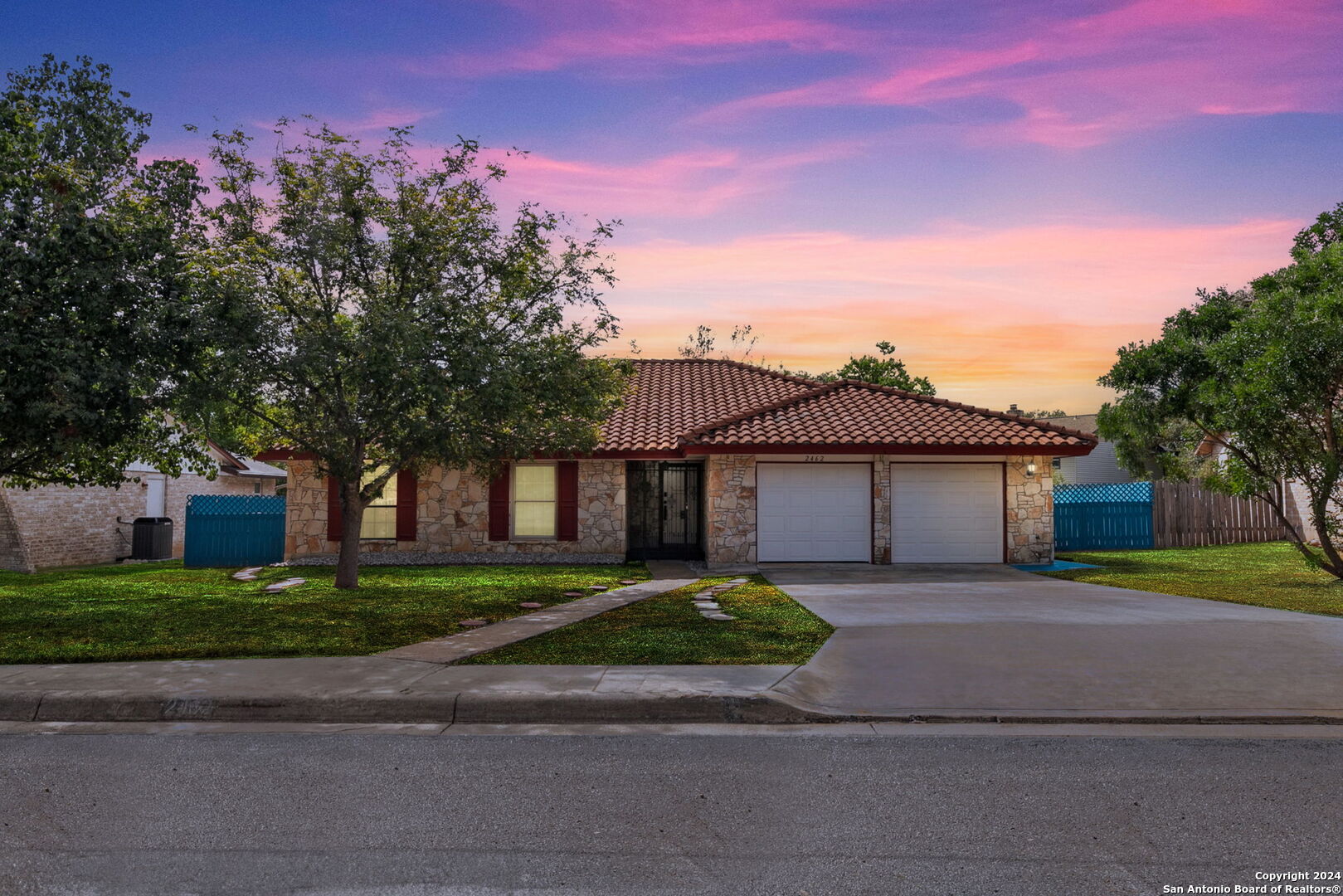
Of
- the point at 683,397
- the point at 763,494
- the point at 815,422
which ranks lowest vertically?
the point at 763,494

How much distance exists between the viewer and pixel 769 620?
1105 cm

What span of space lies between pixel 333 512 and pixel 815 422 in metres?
11.4

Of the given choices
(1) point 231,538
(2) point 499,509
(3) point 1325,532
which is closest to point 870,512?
(3) point 1325,532

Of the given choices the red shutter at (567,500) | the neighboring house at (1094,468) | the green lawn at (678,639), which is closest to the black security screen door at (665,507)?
the red shutter at (567,500)

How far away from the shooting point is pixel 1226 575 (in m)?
17.4

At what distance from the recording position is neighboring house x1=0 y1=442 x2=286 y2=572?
22.4 meters

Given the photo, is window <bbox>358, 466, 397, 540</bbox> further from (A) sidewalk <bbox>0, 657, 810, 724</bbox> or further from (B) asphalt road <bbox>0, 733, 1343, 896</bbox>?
(B) asphalt road <bbox>0, 733, 1343, 896</bbox>

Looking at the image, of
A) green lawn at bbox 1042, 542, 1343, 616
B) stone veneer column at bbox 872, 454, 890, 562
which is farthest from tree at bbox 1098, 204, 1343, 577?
stone veneer column at bbox 872, 454, 890, 562

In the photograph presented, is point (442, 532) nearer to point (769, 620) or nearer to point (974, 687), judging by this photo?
point (769, 620)

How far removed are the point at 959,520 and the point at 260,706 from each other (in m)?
16.2

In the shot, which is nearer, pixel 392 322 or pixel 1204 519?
pixel 392 322

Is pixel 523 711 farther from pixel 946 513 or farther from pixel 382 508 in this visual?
pixel 382 508

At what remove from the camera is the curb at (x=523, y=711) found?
6625 mm

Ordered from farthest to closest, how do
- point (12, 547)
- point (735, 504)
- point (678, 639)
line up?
point (12, 547) → point (735, 504) → point (678, 639)
